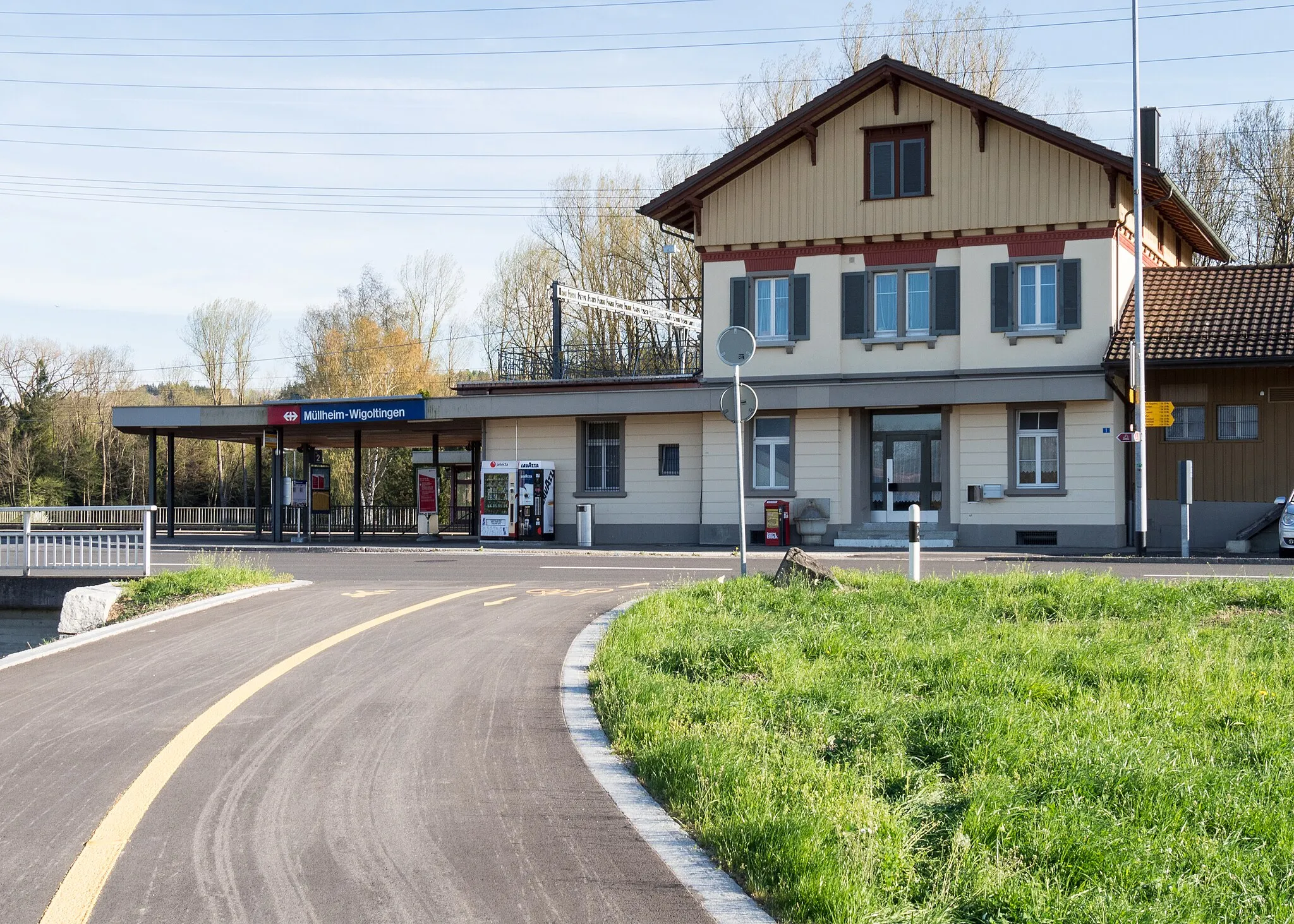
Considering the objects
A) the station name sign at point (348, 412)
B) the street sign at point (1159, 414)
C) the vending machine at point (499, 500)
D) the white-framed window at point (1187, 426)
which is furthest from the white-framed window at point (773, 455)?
the station name sign at point (348, 412)

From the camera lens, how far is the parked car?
2245 cm

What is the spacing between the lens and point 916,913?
4.08m

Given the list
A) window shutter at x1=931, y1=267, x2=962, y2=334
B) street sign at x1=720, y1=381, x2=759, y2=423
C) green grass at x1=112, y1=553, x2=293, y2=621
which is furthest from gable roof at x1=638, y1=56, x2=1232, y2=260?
green grass at x1=112, y1=553, x2=293, y2=621

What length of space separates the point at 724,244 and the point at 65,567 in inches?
706

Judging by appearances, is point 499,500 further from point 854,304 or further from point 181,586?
point 181,586

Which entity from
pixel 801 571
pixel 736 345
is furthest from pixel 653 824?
pixel 736 345

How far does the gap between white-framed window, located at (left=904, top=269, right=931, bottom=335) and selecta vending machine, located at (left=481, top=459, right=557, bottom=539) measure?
32.4 ft

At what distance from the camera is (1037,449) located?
28.4m

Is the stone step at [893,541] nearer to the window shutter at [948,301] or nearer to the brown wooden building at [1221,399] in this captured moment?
the brown wooden building at [1221,399]

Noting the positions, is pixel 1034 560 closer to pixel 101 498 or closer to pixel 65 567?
pixel 65 567

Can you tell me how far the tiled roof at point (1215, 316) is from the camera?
26.4m

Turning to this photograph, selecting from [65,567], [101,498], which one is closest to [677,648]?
[65,567]

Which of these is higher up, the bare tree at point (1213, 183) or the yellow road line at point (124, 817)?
the bare tree at point (1213, 183)

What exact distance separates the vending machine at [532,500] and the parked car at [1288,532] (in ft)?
55.7
